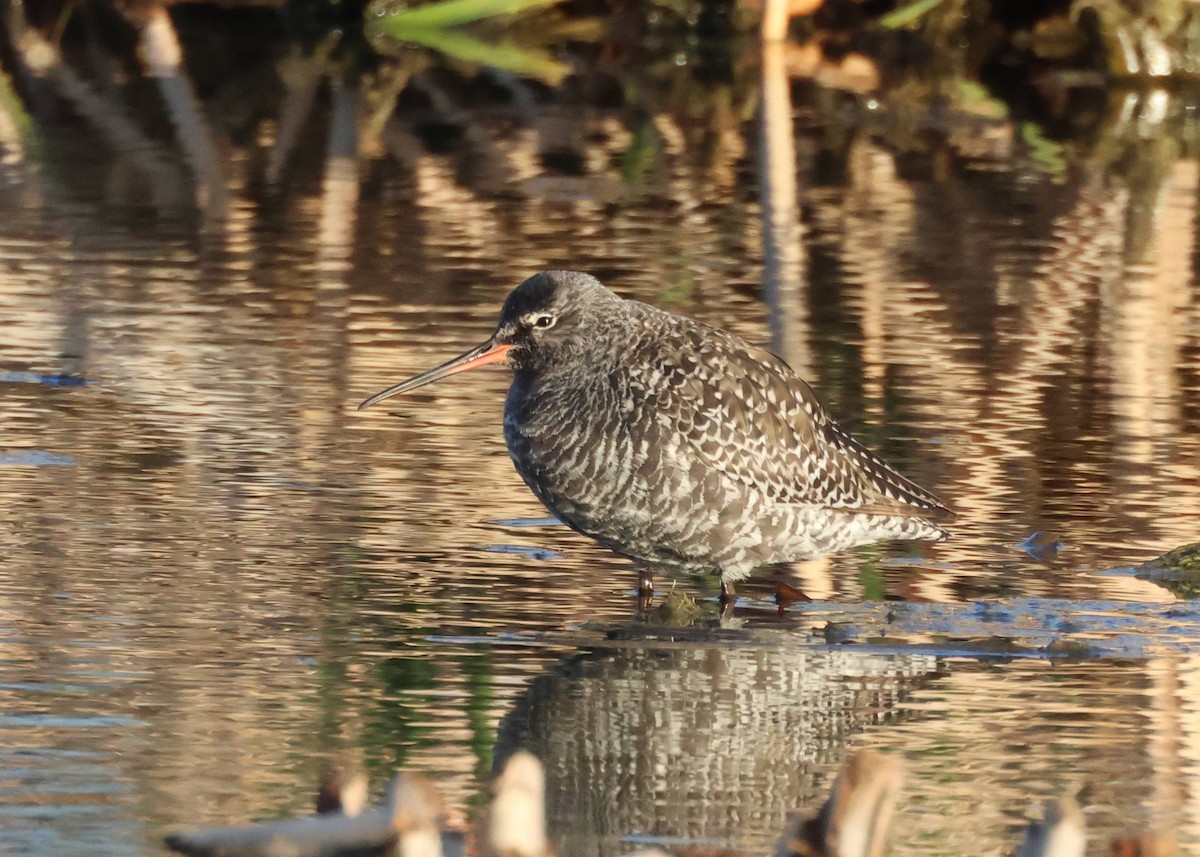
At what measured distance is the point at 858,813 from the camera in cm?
408

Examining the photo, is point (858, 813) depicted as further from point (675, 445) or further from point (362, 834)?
point (675, 445)

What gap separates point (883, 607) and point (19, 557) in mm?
2650

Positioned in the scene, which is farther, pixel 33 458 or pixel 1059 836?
pixel 33 458

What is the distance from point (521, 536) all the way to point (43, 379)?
2.85 m

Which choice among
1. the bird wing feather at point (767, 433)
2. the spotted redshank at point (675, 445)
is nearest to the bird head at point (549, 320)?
the spotted redshank at point (675, 445)

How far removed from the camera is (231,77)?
19.8m

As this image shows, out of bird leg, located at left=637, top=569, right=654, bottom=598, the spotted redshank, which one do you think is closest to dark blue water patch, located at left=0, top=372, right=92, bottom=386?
the spotted redshank

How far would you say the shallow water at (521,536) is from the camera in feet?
19.5

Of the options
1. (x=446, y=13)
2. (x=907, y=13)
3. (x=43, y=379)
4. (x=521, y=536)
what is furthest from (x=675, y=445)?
(x=907, y=13)

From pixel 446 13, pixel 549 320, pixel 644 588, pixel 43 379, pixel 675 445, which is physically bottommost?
pixel 644 588

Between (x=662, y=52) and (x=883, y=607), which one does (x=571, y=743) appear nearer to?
(x=883, y=607)

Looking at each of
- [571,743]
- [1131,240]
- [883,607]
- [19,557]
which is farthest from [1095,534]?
[1131,240]

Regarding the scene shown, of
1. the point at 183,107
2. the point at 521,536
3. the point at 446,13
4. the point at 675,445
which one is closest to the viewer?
the point at 675,445

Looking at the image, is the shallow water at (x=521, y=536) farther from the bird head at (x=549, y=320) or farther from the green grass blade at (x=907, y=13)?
the green grass blade at (x=907, y=13)
